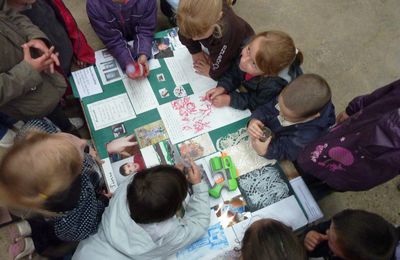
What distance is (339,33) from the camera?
2588mm

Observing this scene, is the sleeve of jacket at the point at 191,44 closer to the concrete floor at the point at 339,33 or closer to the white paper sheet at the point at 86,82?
the white paper sheet at the point at 86,82

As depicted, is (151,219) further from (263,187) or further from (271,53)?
(271,53)

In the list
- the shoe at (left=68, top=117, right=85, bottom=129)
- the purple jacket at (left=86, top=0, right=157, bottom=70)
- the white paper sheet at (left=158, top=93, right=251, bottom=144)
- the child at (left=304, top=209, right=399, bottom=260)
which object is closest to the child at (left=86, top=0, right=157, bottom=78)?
the purple jacket at (left=86, top=0, right=157, bottom=70)

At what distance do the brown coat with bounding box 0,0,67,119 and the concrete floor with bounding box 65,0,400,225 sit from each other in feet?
3.02

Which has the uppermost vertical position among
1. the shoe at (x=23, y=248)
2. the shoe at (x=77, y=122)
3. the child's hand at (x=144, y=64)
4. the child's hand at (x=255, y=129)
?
the child's hand at (x=144, y=64)

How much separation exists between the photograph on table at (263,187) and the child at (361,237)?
0.25 m

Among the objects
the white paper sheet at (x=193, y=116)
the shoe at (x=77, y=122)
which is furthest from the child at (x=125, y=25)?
the shoe at (x=77, y=122)

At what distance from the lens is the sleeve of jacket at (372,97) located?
4.37 feet

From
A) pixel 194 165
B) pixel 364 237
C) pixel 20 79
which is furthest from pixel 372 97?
pixel 20 79

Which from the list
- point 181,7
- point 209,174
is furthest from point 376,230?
point 181,7

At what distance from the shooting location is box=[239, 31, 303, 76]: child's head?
142 centimetres

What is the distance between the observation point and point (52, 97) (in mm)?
1610

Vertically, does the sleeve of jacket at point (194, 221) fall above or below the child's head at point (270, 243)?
below

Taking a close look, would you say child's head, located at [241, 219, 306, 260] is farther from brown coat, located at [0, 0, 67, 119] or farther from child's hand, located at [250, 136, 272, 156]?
brown coat, located at [0, 0, 67, 119]
